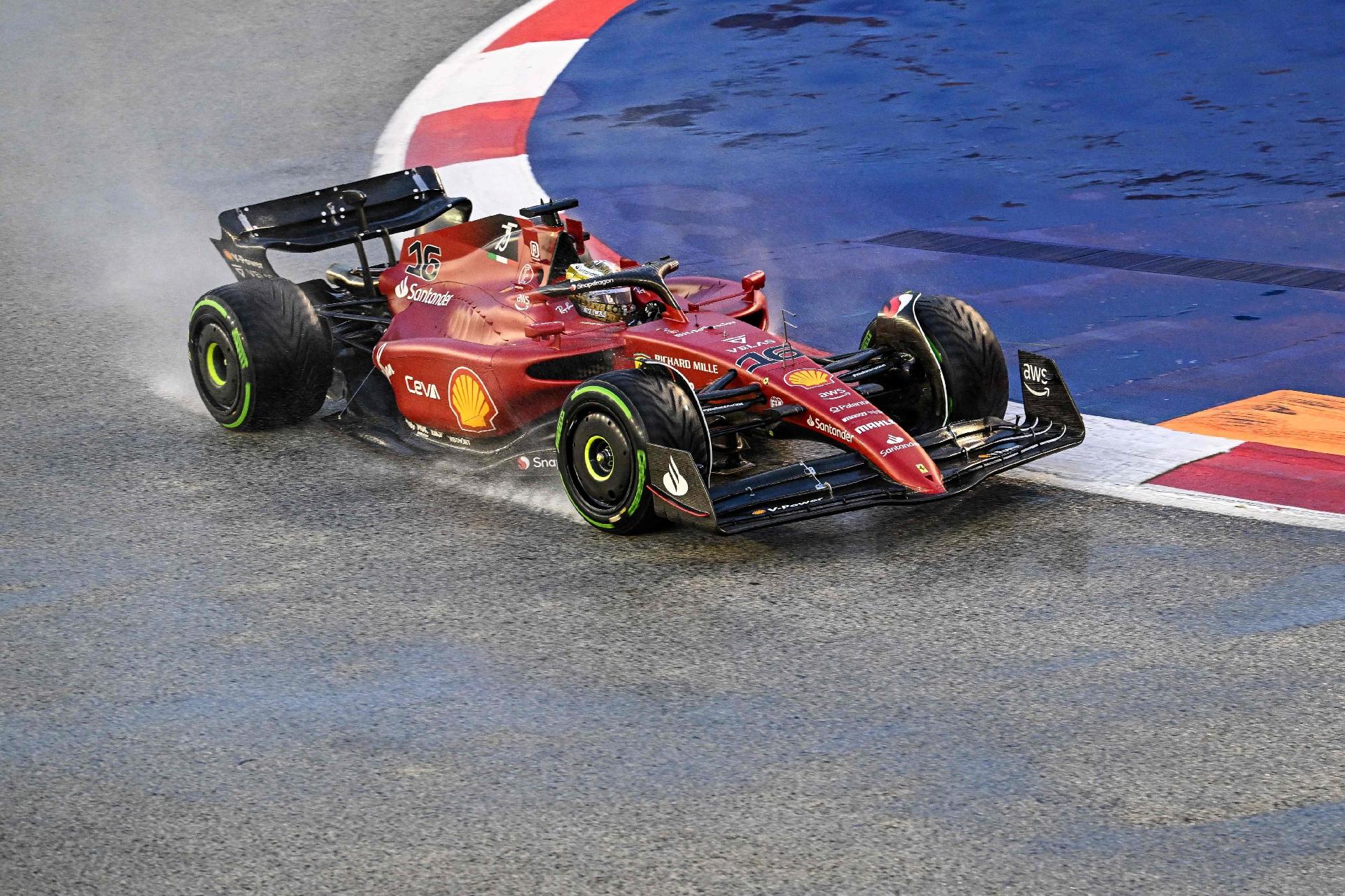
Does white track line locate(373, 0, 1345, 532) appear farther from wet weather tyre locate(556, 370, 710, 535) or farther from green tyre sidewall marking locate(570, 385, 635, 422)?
green tyre sidewall marking locate(570, 385, 635, 422)

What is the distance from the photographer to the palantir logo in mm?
7297

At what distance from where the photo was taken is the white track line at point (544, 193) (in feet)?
23.4

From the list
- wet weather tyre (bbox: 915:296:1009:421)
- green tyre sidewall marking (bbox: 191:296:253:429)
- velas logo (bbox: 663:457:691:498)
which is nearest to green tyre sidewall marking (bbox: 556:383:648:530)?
velas logo (bbox: 663:457:691:498)

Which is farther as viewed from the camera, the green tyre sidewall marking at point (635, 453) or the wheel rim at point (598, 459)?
the wheel rim at point (598, 459)

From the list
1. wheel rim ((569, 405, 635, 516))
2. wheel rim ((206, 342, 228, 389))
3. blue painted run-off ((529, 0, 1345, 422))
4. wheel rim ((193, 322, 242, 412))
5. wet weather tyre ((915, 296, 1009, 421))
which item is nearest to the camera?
wheel rim ((569, 405, 635, 516))

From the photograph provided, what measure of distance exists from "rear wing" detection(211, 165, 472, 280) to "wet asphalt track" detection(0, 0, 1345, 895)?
1.09 meters

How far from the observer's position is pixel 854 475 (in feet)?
22.1

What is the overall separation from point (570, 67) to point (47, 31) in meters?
6.68

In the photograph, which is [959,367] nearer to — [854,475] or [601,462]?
[854,475]

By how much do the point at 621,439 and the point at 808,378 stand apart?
887mm

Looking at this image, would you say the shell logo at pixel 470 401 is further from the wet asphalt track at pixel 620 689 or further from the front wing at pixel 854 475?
the front wing at pixel 854 475

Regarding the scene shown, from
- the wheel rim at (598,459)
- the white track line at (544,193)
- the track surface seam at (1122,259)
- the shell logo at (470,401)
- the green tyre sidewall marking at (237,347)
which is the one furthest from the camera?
the track surface seam at (1122,259)

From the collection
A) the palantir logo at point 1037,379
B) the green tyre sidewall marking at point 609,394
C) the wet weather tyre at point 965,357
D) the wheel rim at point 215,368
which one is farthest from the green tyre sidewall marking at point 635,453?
the wheel rim at point 215,368

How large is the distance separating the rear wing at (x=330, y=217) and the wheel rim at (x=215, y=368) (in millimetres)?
574
